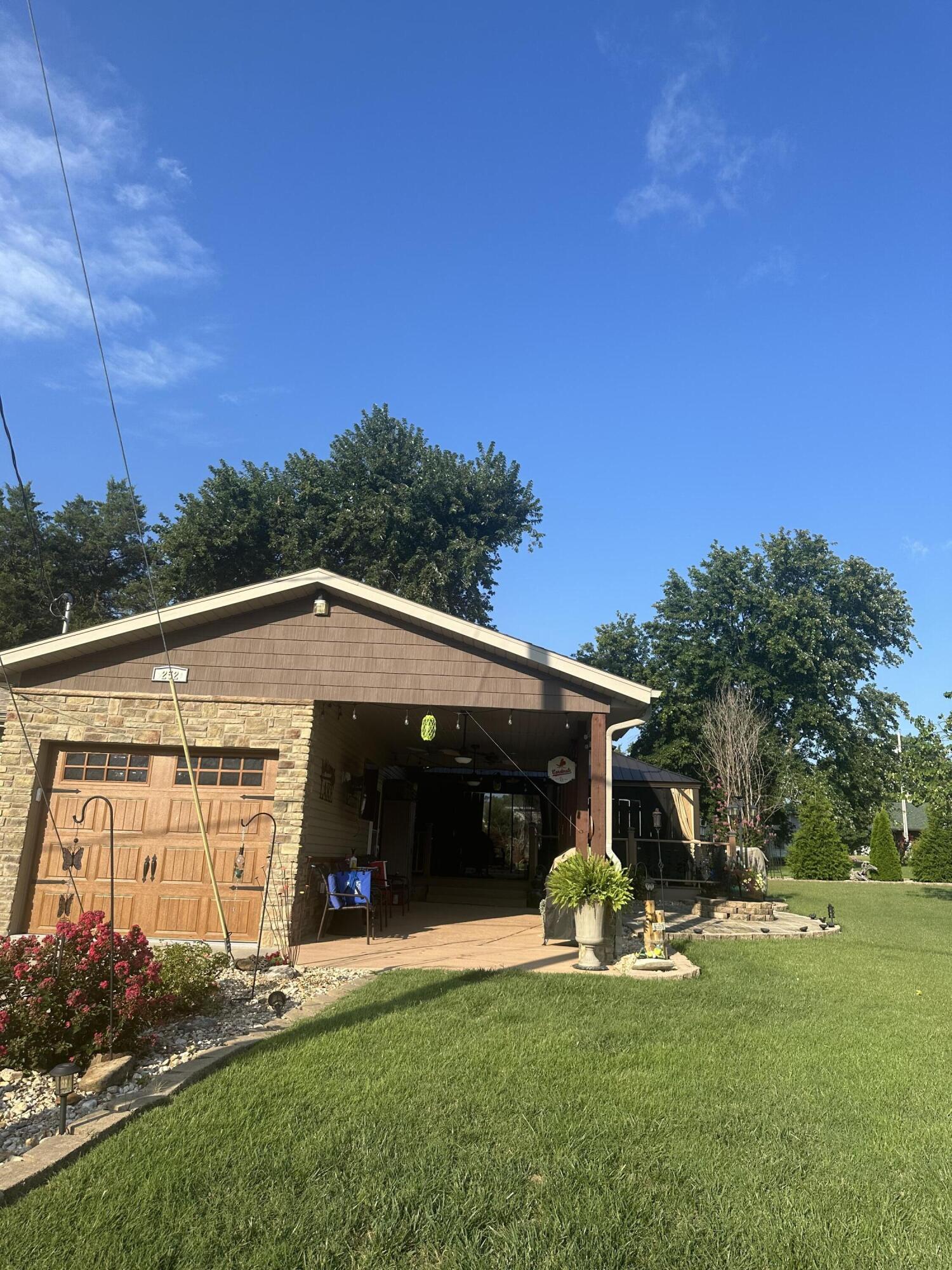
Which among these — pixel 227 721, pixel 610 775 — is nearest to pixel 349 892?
pixel 227 721

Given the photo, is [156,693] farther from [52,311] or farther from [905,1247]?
[905,1247]

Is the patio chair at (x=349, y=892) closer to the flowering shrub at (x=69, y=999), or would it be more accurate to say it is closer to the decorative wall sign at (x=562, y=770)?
the decorative wall sign at (x=562, y=770)

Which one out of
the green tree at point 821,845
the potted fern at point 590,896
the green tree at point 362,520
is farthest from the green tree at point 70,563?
the green tree at point 821,845

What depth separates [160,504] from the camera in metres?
29.5

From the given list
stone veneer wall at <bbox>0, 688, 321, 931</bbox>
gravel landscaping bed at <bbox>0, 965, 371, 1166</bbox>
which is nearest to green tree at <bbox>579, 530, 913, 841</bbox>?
stone veneer wall at <bbox>0, 688, 321, 931</bbox>

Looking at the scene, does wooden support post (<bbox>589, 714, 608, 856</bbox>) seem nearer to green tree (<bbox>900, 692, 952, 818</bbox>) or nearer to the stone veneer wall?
the stone veneer wall

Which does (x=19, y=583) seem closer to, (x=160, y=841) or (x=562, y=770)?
(x=160, y=841)

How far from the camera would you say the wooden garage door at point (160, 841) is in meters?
9.46

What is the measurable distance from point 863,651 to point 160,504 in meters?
28.2

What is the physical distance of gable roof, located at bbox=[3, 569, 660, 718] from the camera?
9.84m

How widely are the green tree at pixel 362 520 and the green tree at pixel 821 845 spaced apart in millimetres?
14395

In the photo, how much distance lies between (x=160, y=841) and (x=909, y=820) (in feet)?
161

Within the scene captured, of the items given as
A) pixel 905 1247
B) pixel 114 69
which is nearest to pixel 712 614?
pixel 114 69

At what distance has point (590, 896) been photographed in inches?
327
